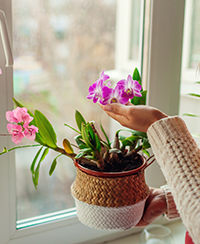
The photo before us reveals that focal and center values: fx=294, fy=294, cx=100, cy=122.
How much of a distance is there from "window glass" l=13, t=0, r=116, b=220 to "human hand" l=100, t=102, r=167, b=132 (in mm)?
366

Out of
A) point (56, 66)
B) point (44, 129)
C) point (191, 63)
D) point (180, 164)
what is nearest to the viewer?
point (180, 164)

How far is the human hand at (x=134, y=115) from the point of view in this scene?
706mm

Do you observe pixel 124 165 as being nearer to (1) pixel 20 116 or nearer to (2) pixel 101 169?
(2) pixel 101 169

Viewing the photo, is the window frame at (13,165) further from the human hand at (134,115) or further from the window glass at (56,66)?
the human hand at (134,115)

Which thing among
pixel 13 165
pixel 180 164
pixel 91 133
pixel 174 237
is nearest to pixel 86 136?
pixel 91 133

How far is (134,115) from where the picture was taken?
0.71 m

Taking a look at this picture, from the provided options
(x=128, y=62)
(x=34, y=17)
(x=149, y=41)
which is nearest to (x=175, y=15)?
(x=149, y=41)

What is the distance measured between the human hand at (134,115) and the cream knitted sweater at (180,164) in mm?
19

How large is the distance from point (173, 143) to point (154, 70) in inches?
20.4

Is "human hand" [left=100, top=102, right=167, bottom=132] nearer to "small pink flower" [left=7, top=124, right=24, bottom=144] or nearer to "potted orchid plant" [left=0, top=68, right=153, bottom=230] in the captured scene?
"potted orchid plant" [left=0, top=68, right=153, bottom=230]

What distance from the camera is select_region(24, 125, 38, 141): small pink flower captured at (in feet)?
2.38

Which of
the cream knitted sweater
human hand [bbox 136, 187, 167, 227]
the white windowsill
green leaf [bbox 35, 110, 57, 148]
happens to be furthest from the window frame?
the cream knitted sweater

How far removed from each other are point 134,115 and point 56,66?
17.1 inches

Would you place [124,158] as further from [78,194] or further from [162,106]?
[162,106]
